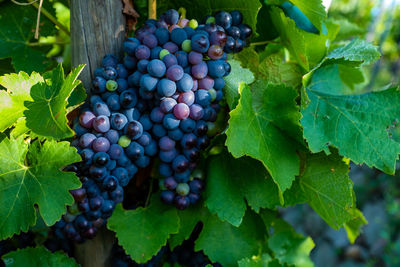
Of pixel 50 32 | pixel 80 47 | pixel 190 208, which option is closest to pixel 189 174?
pixel 190 208

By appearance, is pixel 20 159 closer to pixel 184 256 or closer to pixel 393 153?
pixel 184 256

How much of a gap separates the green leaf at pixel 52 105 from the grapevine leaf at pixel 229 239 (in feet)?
1.38

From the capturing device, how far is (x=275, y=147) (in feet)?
2.44

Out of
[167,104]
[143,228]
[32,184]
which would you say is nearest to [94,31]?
[167,104]

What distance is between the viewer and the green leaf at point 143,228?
2.49 feet

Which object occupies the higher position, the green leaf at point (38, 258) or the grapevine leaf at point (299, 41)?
the grapevine leaf at point (299, 41)

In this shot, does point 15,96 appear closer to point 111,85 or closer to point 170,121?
point 111,85

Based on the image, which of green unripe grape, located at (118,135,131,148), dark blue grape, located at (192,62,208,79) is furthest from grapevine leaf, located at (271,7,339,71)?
green unripe grape, located at (118,135,131,148)

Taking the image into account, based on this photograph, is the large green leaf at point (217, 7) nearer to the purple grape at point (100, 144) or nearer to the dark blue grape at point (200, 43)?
the dark blue grape at point (200, 43)

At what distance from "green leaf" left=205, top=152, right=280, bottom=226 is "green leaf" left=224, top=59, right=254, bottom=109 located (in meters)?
0.14

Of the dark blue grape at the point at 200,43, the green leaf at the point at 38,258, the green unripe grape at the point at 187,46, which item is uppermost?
the dark blue grape at the point at 200,43

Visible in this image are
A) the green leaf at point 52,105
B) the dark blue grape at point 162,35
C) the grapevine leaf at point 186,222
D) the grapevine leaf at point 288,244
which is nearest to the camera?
the green leaf at point 52,105

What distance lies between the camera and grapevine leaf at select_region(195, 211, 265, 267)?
86 cm

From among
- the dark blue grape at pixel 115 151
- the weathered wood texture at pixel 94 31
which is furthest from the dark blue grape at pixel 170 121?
the weathered wood texture at pixel 94 31
